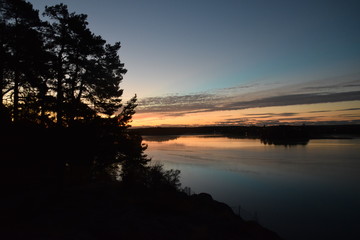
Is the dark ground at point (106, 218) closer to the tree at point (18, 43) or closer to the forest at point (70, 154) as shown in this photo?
the forest at point (70, 154)

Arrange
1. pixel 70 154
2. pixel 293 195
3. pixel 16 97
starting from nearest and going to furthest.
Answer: pixel 70 154, pixel 16 97, pixel 293 195

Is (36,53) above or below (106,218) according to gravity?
above

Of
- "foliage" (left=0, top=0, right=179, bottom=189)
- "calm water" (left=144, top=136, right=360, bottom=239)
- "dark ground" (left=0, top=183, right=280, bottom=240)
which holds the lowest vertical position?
"calm water" (left=144, top=136, right=360, bottom=239)

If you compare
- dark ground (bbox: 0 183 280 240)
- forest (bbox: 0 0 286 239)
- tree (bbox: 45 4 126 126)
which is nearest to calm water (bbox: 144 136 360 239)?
forest (bbox: 0 0 286 239)

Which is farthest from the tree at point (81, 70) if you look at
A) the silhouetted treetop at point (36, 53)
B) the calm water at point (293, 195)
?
the calm water at point (293, 195)

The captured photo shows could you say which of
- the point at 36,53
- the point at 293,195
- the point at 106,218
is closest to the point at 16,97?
the point at 36,53

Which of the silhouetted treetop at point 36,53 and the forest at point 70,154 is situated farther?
the silhouetted treetop at point 36,53

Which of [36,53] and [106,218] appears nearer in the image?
[106,218]

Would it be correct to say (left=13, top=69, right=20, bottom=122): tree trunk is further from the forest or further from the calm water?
the calm water

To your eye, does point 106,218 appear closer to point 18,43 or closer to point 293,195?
point 18,43

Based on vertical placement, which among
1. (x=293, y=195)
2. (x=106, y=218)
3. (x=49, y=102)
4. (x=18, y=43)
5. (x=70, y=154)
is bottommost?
(x=293, y=195)

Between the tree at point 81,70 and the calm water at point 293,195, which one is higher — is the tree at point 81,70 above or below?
above

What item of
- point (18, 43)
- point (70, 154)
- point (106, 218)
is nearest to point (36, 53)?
point (18, 43)

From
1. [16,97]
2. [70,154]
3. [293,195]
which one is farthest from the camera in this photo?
[293,195]
